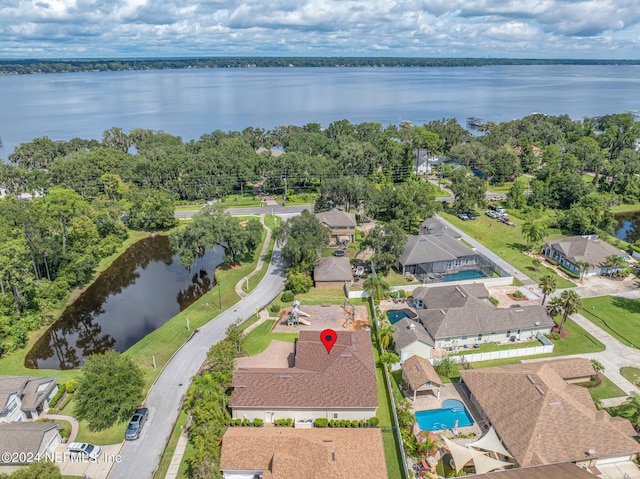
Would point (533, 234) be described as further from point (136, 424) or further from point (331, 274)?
point (136, 424)

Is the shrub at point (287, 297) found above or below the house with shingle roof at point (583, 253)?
below

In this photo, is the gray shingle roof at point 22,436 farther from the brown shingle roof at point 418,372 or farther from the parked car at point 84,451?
the brown shingle roof at point 418,372

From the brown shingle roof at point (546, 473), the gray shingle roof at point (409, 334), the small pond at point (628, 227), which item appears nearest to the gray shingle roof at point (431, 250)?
the gray shingle roof at point (409, 334)

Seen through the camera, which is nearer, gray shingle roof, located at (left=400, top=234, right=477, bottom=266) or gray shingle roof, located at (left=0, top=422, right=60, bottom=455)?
gray shingle roof, located at (left=0, top=422, right=60, bottom=455)

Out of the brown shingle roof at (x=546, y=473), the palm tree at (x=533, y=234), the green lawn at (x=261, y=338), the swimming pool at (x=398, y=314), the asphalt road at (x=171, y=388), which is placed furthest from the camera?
the palm tree at (x=533, y=234)

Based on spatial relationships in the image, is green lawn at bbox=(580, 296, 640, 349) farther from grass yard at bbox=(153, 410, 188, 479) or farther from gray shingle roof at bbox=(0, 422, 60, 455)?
gray shingle roof at bbox=(0, 422, 60, 455)

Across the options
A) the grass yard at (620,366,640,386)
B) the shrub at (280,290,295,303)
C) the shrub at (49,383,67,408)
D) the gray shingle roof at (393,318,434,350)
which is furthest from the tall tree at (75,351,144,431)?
the grass yard at (620,366,640,386)
